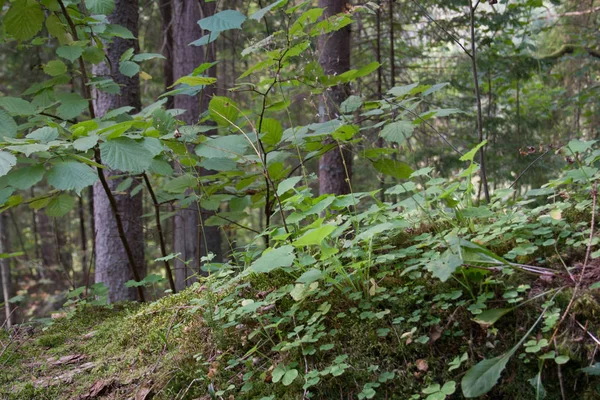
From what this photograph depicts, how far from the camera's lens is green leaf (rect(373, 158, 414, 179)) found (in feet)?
8.34

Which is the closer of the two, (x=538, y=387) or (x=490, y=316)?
(x=538, y=387)

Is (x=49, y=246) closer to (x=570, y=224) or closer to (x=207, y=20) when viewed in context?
(x=207, y=20)

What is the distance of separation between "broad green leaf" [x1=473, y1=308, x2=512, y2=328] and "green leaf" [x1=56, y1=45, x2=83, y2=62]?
2.57m

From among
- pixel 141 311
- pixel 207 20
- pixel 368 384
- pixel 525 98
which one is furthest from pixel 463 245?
pixel 525 98

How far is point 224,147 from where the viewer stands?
7.21 ft

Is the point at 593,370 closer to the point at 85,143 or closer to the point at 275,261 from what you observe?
the point at 275,261

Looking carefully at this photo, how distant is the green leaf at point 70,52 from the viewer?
103 inches

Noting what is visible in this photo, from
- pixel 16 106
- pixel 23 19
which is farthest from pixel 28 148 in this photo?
pixel 23 19

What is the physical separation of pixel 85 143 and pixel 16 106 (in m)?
0.95

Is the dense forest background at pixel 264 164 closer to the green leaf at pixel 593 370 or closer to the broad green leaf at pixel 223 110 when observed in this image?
the broad green leaf at pixel 223 110

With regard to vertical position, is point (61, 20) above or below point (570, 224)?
above

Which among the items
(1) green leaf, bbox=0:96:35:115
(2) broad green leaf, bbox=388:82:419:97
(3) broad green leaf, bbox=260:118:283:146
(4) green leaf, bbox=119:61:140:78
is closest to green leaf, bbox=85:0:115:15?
(4) green leaf, bbox=119:61:140:78

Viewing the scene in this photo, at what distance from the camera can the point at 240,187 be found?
2.78 meters

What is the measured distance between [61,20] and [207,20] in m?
1.57
